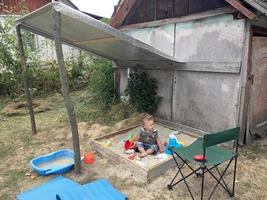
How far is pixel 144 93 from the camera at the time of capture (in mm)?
6324

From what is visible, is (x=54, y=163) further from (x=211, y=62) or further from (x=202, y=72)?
(x=211, y=62)

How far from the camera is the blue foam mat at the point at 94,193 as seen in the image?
10.2ft

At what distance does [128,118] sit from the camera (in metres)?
6.23

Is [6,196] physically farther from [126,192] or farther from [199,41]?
[199,41]

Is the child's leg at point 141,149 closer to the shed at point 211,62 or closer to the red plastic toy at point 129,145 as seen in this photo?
the red plastic toy at point 129,145

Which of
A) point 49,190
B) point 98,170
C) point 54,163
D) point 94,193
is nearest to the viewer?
point 94,193

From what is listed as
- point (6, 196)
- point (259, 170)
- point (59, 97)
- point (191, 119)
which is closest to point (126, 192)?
point (6, 196)

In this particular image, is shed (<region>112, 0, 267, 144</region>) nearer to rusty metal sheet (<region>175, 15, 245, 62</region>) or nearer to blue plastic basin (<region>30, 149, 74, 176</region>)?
rusty metal sheet (<region>175, 15, 245, 62</region>)

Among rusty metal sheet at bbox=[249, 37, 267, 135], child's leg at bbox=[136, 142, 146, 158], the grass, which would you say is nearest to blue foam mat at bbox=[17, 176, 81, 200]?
the grass

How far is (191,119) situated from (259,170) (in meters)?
1.84

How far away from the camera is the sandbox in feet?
12.4

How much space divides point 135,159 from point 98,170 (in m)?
0.65

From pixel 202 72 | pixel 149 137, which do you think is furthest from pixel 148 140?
pixel 202 72

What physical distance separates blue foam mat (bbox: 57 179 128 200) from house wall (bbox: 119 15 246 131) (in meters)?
2.74
